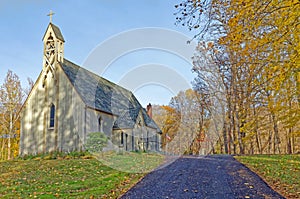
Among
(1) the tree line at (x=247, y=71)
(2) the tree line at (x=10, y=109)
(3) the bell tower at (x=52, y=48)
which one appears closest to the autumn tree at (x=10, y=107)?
(2) the tree line at (x=10, y=109)

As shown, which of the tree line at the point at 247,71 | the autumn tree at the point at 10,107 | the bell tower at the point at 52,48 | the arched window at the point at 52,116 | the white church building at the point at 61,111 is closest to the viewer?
the tree line at the point at 247,71

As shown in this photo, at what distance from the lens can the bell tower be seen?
20.9 m

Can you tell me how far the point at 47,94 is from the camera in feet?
→ 68.3

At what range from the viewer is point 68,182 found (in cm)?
991

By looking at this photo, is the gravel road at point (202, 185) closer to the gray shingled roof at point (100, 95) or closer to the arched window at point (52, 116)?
the gray shingled roof at point (100, 95)

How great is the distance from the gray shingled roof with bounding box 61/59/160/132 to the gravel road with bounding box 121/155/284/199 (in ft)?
36.1

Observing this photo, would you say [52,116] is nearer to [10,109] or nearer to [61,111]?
[61,111]

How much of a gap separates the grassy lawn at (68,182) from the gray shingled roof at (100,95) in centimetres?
774

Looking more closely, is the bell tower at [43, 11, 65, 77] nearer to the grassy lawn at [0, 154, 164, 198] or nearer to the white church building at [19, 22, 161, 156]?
the white church building at [19, 22, 161, 156]

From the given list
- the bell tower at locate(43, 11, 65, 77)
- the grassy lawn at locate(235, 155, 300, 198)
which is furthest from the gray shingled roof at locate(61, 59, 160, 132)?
the grassy lawn at locate(235, 155, 300, 198)

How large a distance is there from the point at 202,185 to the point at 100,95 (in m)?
16.4

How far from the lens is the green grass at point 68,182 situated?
8.31m

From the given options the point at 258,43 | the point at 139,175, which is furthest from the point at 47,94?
the point at 258,43

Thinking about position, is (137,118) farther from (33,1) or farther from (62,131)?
(33,1)
